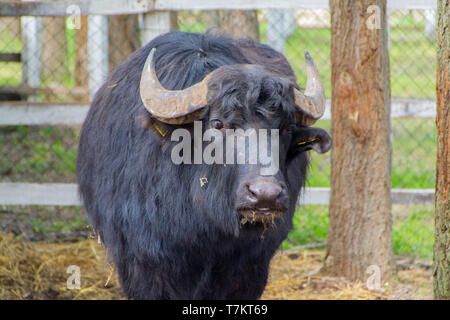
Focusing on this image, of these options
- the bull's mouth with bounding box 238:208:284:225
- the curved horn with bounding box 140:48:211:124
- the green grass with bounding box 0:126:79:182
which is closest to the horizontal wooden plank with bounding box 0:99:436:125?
the green grass with bounding box 0:126:79:182

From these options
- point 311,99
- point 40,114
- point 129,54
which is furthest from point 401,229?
point 129,54

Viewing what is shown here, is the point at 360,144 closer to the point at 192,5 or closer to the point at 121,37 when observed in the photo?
the point at 192,5

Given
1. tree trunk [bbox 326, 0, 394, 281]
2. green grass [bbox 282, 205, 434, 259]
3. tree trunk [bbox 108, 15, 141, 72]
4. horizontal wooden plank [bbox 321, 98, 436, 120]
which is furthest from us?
tree trunk [bbox 108, 15, 141, 72]

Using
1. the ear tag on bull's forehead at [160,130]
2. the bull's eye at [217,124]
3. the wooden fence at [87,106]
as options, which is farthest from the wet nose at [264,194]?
the wooden fence at [87,106]

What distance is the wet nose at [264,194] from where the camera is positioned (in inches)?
145

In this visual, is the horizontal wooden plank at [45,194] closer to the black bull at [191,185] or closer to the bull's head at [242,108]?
the black bull at [191,185]

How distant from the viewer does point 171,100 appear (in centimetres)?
404

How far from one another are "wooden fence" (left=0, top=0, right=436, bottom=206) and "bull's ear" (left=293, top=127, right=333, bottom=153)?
7.31 feet

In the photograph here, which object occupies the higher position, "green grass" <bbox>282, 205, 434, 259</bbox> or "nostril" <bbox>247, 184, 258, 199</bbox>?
"nostril" <bbox>247, 184, 258, 199</bbox>

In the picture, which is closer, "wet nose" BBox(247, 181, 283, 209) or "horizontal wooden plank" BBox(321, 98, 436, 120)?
"wet nose" BBox(247, 181, 283, 209)

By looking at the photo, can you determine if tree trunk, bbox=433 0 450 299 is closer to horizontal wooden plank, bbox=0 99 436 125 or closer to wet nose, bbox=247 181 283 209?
wet nose, bbox=247 181 283 209

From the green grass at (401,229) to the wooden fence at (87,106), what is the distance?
18.5 inches

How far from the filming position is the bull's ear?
168 inches
